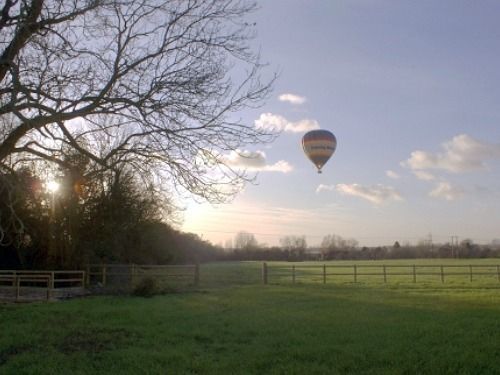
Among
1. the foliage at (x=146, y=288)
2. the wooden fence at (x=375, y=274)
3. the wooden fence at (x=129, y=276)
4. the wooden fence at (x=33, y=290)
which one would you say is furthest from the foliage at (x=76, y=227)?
the wooden fence at (x=375, y=274)

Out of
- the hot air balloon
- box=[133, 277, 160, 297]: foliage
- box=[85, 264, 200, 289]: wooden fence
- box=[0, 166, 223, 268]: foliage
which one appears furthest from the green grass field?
the hot air balloon

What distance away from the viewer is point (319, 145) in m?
27.0

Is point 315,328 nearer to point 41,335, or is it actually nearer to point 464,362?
point 464,362

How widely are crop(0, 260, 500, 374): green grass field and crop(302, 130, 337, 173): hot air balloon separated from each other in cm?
1114

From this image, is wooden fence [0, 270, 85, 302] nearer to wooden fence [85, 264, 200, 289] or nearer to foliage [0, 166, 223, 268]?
wooden fence [85, 264, 200, 289]

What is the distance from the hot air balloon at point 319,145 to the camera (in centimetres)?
2691

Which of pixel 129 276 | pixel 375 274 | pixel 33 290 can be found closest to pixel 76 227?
pixel 129 276

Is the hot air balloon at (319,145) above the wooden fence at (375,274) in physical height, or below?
above

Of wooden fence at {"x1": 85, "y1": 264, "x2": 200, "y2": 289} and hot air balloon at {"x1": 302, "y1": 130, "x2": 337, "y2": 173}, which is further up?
hot air balloon at {"x1": 302, "y1": 130, "x2": 337, "y2": 173}

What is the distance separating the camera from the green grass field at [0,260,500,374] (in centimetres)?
827

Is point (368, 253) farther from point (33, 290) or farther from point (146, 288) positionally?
point (33, 290)

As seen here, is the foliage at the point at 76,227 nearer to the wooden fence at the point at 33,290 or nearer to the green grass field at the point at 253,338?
the wooden fence at the point at 33,290

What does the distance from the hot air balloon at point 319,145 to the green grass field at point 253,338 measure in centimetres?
1114

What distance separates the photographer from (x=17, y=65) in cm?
880
